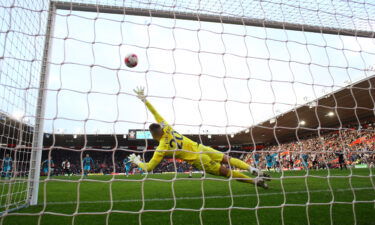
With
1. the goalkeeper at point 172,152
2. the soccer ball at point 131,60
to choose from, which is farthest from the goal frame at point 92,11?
the goalkeeper at point 172,152

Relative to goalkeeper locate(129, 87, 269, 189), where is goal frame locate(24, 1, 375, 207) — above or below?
above

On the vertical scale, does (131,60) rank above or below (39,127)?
above

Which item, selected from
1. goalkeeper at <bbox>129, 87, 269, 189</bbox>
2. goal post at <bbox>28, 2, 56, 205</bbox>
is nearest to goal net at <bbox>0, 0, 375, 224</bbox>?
goal post at <bbox>28, 2, 56, 205</bbox>

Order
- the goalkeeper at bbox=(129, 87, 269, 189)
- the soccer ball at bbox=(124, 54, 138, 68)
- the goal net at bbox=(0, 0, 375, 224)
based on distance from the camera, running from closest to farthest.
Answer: the goal net at bbox=(0, 0, 375, 224)
the soccer ball at bbox=(124, 54, 138, 68)
the goalkeeper at bbox=(129, 87, 269, 189)

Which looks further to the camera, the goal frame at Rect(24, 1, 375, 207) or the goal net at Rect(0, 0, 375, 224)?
the goal frame at Rect(24, 1, 375, 207)

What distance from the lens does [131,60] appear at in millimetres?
4262

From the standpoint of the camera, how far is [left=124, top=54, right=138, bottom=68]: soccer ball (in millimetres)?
4257

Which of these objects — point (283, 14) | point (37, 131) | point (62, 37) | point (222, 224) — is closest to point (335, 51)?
point (283, 14)

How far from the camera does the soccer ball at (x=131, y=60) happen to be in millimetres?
4257

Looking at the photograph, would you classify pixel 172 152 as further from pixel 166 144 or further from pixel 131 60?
pixel 131 60

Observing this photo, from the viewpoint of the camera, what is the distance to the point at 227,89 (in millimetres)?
3299

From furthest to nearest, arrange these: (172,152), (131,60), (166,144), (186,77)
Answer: (166,144) → (172,152) → (131,60) → (186,77)

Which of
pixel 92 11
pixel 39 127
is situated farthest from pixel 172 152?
pixel 92 11

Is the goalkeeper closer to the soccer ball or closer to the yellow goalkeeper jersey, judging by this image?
the yellow goalkeeper jersey
